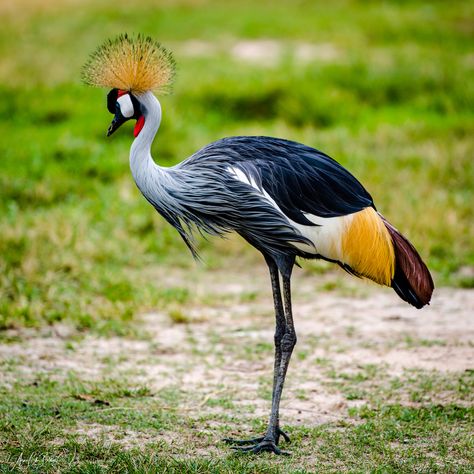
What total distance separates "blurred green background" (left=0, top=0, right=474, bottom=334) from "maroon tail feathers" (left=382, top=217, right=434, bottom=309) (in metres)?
2.23

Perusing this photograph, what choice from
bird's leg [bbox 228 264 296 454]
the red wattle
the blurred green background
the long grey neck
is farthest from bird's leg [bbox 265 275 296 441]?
the blurred green background

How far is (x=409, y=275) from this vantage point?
414 centimetres

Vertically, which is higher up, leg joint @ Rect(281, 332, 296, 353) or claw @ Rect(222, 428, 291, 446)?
leg joint @ Rect(281, 332, 296, 353)

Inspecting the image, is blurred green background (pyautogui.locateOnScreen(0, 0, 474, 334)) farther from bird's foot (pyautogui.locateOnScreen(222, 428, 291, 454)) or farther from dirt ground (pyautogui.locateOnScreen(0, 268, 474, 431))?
bird's foot (pyautogui.locateOnScreen(222, 428, 291, 454))

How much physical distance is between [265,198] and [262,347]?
175cm

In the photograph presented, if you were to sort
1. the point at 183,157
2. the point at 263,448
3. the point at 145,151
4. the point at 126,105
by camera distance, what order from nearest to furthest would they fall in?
the point at 263,448 → the point at 145,151 → the point at 126,105 → the point at 183,157

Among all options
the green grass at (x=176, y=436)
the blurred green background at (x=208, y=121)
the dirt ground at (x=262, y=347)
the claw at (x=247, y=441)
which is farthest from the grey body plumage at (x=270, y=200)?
the blurred green background at (x=208, y=121)

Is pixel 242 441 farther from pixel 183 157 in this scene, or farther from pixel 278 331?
pixel 183 157

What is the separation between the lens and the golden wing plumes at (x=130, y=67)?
13.2 ft

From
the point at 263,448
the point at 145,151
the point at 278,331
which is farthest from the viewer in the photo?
the point at 278,331

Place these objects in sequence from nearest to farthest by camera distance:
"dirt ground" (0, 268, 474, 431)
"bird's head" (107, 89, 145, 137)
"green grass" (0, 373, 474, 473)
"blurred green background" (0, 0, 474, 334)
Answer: "green grass" (0, 373, 474, 473) → "bird's head" (107, 89, 145, 137) → "dirt ground" (0, 268, 474, 431) → "blurred green background" (0, 0, 474, 334)

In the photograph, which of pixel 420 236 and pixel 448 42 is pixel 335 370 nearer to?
pixel 420 236

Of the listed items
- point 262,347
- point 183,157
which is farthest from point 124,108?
point 183,157

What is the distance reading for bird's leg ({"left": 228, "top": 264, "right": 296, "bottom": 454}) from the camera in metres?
3.90
